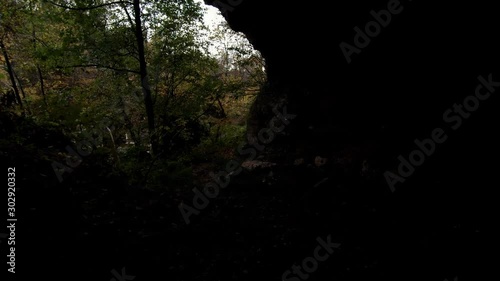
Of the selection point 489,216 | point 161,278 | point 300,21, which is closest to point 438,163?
point 489,216

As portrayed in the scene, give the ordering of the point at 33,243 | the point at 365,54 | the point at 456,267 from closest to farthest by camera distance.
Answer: the point at 33,243, the point at 456,267, the point at 365,54

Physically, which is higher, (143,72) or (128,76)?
(128,76)

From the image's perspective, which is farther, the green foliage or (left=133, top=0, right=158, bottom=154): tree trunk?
(left=133, top=0, right=158, bottom=154): tree trunk

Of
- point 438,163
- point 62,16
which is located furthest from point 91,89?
point 438,163

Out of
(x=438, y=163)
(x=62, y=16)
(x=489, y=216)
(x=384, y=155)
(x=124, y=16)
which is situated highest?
(x=62, y=16)

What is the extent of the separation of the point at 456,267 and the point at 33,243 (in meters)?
5.22

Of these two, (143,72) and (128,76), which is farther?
(128,76)

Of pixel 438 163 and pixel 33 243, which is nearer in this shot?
pixel 33 243

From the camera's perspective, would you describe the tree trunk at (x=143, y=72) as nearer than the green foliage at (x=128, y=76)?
No

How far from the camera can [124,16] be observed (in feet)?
29.4

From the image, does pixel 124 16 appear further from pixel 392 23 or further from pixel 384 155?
pixel 384 155

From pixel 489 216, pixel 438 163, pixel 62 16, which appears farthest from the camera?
pixel 62 16

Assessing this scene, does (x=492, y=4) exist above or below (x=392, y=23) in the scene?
below

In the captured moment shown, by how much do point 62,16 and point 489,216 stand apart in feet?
36.6
